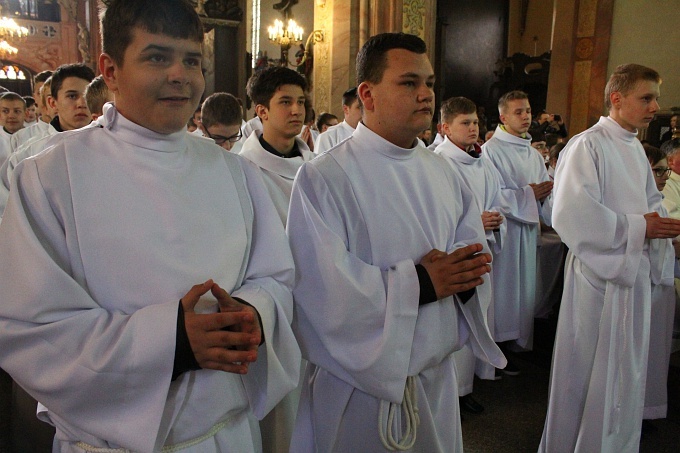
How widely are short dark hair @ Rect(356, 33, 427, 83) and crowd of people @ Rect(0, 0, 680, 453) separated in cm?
1

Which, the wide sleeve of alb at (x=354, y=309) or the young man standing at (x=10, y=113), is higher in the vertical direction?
the young man standing at (x=10, y=113)

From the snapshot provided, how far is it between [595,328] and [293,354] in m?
2.07

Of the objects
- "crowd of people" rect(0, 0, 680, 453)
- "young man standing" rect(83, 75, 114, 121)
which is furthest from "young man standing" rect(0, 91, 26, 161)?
"young man standing" rect(83, 75, 114, 121)

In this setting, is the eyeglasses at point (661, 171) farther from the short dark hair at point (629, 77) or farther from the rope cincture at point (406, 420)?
the rope cincture at point (406, 420)

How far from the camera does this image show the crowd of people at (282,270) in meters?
1.34

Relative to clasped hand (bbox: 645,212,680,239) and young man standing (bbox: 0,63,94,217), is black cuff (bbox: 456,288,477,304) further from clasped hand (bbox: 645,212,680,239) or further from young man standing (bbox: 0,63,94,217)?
young man standing (bbox: 0,63,94,217)

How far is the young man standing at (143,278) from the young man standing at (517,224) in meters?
3.39

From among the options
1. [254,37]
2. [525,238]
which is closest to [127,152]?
[525,238]

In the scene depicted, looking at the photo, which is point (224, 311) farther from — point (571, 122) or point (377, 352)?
point (571, 122)

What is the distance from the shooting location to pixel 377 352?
72.0 inches

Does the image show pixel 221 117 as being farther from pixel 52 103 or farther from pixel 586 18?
pixel 586 18

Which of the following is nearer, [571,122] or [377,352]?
[377,352]

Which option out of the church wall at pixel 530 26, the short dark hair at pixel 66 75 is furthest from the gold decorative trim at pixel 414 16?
the church wall at pixel 530 26

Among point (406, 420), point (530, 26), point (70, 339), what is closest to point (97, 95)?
point (70, 339)
